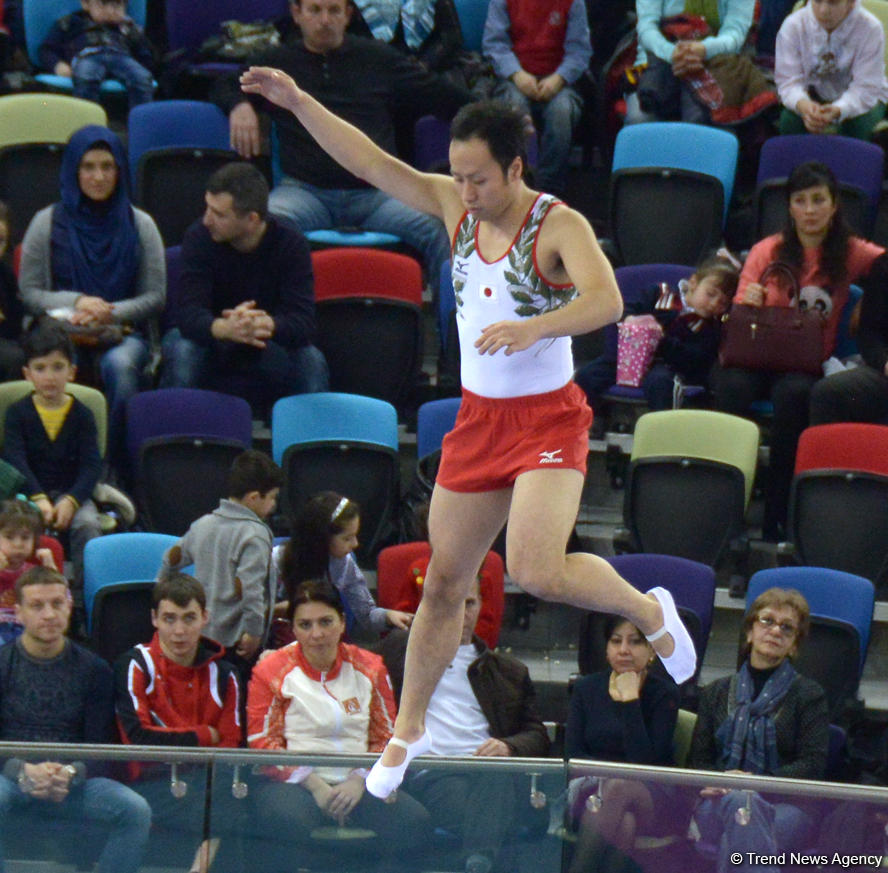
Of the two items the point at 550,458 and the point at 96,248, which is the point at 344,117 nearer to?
the point at 96,248

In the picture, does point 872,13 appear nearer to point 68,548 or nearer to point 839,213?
point 839,213

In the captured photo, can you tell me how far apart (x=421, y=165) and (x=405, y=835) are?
451cm

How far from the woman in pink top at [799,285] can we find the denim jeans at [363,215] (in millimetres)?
1500

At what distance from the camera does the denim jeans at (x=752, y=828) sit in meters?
4.20

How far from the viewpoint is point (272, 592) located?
5.92 m

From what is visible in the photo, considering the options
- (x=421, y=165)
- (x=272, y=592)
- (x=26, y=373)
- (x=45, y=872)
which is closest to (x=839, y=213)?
(x=421, y=165)

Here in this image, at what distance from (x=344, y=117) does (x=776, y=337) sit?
7.68ft

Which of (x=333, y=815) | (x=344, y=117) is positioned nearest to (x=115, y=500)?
(x=344, y=117)

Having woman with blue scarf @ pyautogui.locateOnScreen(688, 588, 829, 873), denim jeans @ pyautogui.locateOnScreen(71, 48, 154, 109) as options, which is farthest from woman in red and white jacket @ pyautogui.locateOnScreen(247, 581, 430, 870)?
denim jeans @ pyautogui.locateOnScreen(71, 48, 154, 109)

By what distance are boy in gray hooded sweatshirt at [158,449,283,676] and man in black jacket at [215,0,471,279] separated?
6.95 ft

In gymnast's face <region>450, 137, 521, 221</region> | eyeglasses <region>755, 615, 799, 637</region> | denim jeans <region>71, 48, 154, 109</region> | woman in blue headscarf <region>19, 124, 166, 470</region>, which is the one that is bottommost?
eyeglasses <region>755, 615, 799, 637</region>

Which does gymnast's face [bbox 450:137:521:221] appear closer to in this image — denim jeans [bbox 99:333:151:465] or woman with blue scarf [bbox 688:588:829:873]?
woman with blue scarf [bbox 688:588:829:873]

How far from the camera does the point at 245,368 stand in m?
6.95

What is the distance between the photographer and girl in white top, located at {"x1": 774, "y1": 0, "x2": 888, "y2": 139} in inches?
313
